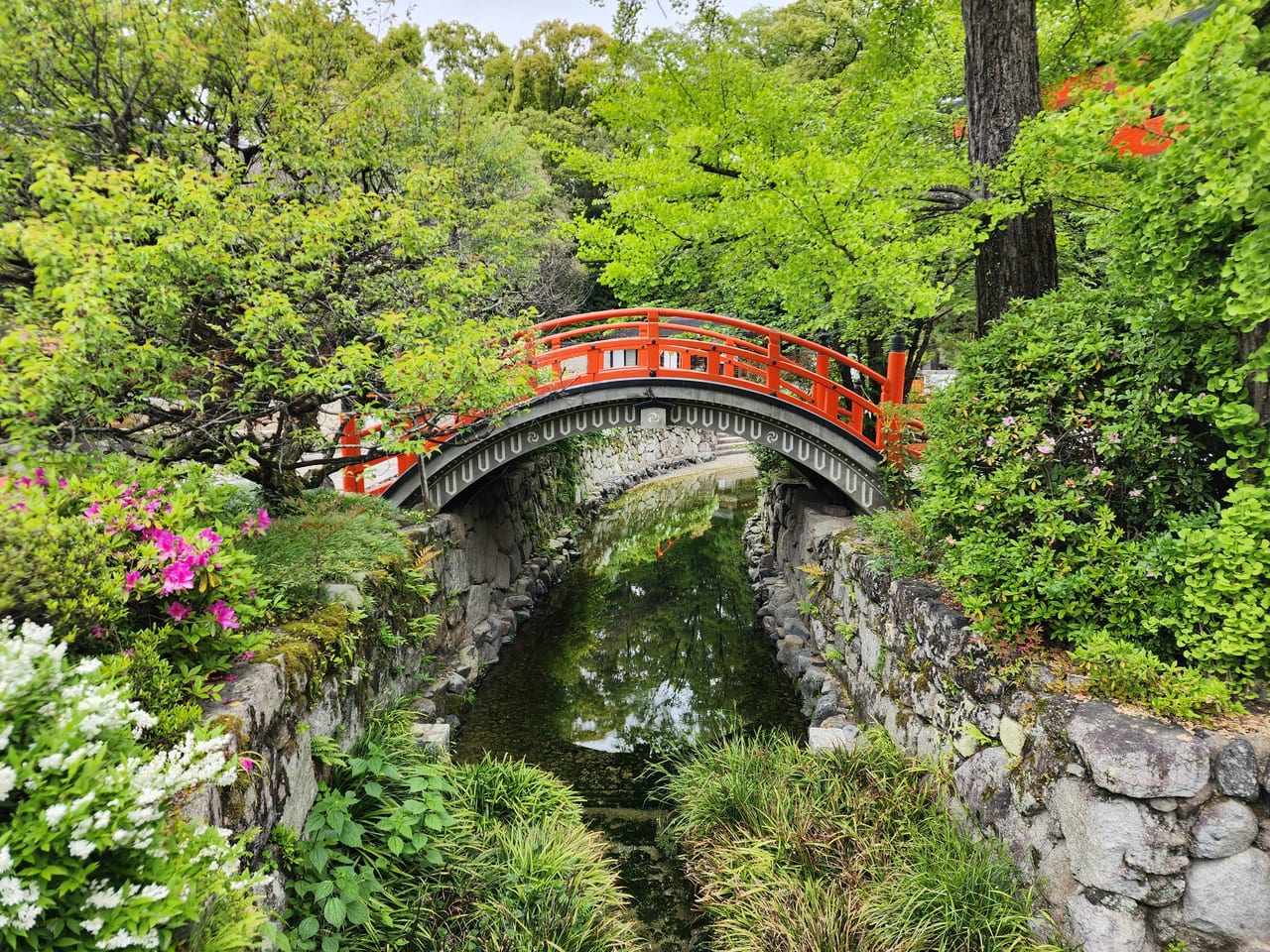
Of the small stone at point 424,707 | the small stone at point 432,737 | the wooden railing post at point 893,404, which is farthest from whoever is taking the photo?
the wooden railing post at point 893,404

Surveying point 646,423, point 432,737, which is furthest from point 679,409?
point 432,737

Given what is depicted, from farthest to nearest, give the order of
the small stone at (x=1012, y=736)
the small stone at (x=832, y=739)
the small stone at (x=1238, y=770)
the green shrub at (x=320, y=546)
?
the small stone at (x=832, y=739)
the green shrub at (x=320, y=546)
the small stone at (x=1012, y=736)
the small stone at (x=1238, y=770)

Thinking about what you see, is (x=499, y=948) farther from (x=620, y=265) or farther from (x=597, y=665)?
(x=620, y=265)

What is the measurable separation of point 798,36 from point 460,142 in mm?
11850

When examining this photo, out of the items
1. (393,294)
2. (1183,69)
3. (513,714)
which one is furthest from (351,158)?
(1183,69)

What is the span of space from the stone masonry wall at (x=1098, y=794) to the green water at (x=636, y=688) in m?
2.24

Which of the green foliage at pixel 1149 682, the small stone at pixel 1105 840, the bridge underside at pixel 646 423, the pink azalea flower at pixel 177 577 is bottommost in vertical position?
the small stone at pixel 1105 840

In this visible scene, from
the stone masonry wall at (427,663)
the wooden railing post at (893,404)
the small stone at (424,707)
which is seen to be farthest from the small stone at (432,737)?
the wooden railing post at (893,404)

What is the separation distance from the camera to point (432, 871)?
3971 millimetres

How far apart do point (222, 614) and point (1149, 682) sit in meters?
4.69

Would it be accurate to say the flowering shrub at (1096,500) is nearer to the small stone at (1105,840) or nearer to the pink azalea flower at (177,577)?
the small stone at (1105,840)

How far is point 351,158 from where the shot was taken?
20.9 ft

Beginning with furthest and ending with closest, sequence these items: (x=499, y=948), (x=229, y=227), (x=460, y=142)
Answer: (x=460, y=142) → (x=229, y=227) → (x=499, y=948)

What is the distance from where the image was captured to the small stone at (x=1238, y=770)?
9.43 feet
